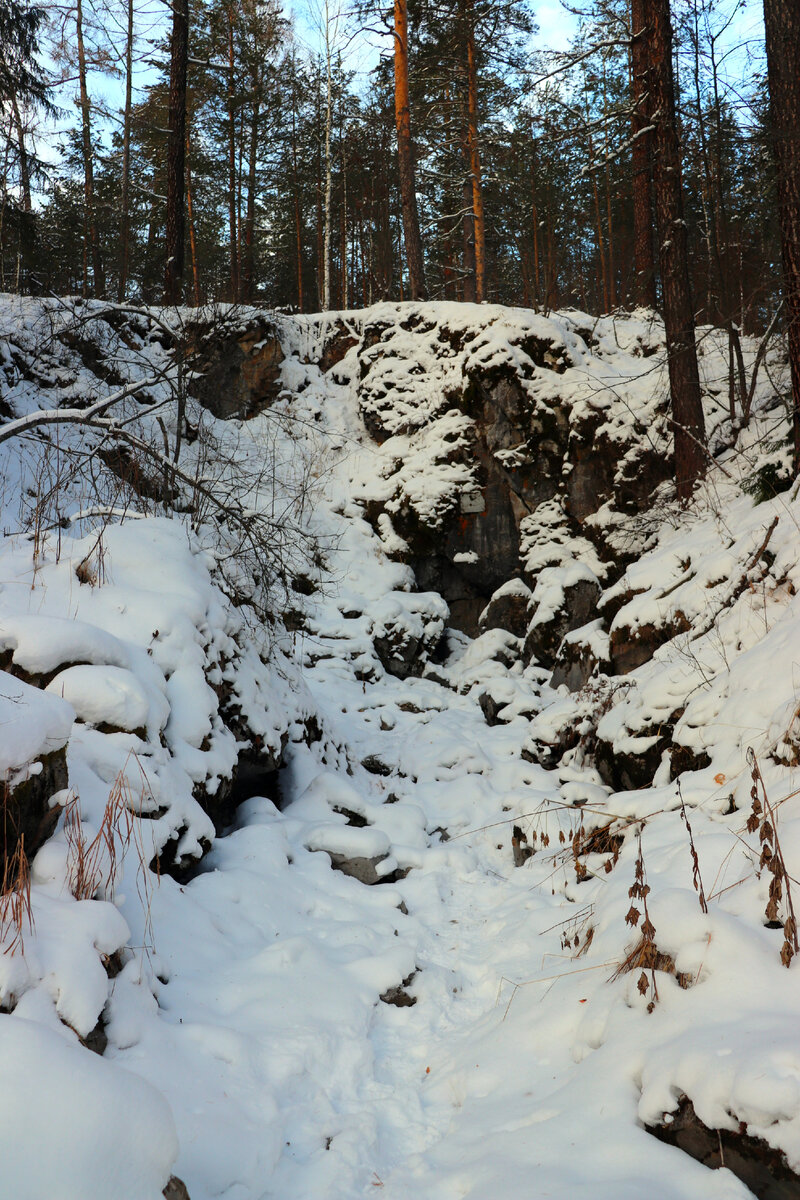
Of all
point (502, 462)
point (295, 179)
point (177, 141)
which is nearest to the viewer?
point (502, 462)

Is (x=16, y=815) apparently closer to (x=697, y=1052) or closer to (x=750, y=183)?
(x=697, y=1052)

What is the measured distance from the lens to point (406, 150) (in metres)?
13.3

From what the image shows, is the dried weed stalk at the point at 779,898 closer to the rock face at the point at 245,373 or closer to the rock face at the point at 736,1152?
the rock face at the point at 736,1152

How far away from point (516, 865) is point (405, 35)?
15328 mm

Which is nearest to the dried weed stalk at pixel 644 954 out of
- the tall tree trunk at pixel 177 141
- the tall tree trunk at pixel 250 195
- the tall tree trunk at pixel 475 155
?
the tall tree trunk at pixel 177 141

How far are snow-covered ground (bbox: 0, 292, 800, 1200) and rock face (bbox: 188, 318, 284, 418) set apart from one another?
6650mm

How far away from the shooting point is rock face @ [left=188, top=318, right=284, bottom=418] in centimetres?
1235

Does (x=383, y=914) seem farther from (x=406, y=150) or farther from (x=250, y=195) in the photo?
(x=250, y=195)

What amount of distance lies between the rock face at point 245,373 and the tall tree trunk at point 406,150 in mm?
3083

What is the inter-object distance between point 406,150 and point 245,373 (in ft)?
17.8

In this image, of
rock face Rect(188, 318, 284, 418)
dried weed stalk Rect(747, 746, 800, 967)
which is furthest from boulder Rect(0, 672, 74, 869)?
rock face Rect(188, 318, 284, 418)

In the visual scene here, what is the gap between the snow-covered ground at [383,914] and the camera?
6.88ft

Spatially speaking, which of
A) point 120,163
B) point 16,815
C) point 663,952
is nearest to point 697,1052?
point 663,952

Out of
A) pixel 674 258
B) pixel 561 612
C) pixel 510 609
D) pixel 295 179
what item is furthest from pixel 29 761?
pixel 295 179
